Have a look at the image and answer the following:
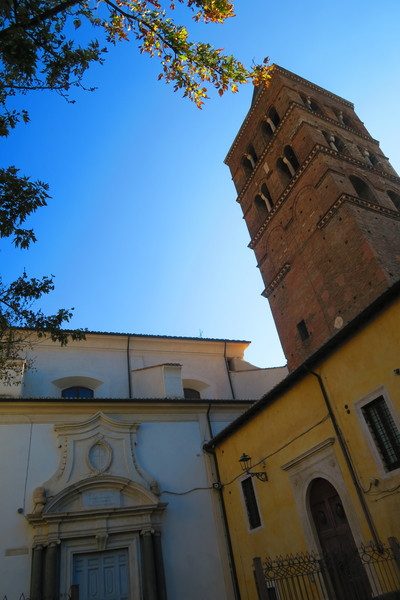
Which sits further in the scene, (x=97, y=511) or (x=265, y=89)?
(x=265, y=89)

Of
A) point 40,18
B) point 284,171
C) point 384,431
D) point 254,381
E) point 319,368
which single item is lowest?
point 384,431

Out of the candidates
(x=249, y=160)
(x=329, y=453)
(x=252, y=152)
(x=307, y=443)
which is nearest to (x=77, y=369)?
(x=307, y=443)

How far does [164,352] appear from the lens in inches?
690

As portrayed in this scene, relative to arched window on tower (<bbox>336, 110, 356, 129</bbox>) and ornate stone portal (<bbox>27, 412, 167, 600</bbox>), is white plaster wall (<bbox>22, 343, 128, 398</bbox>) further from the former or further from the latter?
arched window on tower (<bbox>336, 110, 356, 129</bbox>)

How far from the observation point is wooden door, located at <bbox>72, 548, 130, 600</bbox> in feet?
32.3

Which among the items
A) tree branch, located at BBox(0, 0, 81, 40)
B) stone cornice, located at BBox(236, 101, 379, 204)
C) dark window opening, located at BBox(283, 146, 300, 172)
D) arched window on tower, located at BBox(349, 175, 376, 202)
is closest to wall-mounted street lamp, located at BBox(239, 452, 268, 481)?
tree branch, located at BBox(0, 0, 81, 40)

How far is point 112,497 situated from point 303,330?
8017mm

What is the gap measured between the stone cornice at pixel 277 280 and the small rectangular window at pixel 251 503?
25.7ft

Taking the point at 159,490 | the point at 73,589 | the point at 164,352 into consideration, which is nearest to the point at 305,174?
the point at 164,352

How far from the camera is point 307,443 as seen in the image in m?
9.10

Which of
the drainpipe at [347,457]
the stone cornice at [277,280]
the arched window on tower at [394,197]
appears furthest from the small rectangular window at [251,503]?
the arched window on tower at [394,197]

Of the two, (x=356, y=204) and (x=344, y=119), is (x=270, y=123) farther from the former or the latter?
(x=356, y=204)

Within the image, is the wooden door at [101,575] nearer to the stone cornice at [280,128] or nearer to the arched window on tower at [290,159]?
the arched window on tower at [290,159]

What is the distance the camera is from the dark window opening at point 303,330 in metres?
15.0
